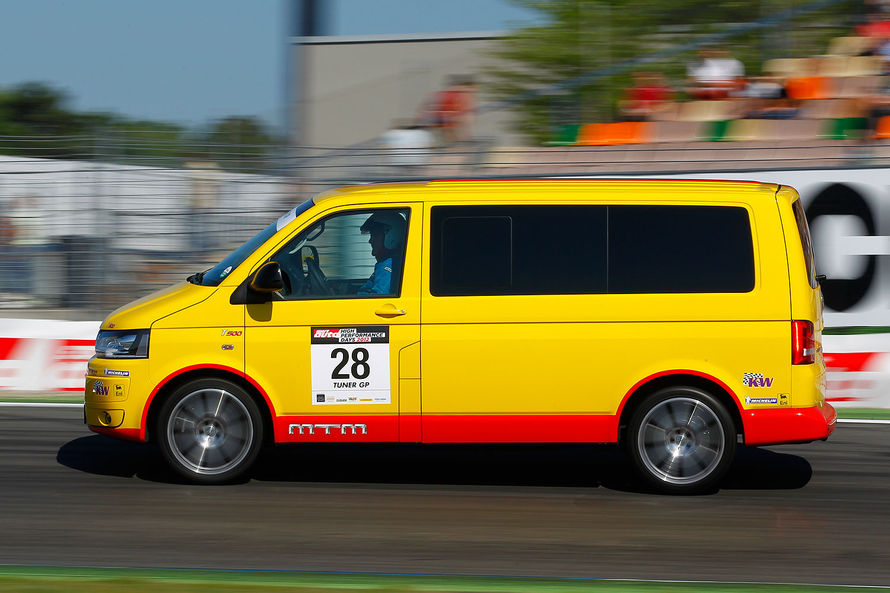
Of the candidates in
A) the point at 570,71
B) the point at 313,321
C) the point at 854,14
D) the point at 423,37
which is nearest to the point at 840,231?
the point at 854,14

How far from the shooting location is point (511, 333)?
705 cm

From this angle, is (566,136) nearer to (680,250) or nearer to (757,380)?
(680,250)

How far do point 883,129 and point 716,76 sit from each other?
289 centimetres

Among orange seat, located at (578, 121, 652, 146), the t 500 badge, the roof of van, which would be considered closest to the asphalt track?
the t 500 badge

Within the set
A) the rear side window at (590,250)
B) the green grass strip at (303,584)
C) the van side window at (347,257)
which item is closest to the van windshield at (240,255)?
the van side window at (347,257)

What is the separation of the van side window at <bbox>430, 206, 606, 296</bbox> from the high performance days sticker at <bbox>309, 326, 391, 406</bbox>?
1.73 ft

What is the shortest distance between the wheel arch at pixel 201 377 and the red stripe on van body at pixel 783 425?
3.11 metres

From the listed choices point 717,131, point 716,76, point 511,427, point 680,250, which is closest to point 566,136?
point 717,131

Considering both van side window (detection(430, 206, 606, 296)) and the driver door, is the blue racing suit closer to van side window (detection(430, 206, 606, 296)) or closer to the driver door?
the driver door

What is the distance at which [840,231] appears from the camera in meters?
13.5

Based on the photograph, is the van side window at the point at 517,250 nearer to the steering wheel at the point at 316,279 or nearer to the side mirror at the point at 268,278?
the steering wheel at the point at 316,279

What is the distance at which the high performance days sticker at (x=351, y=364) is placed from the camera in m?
7.07

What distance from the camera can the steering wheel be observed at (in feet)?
23.6

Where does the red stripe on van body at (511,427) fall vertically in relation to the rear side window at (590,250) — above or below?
below
